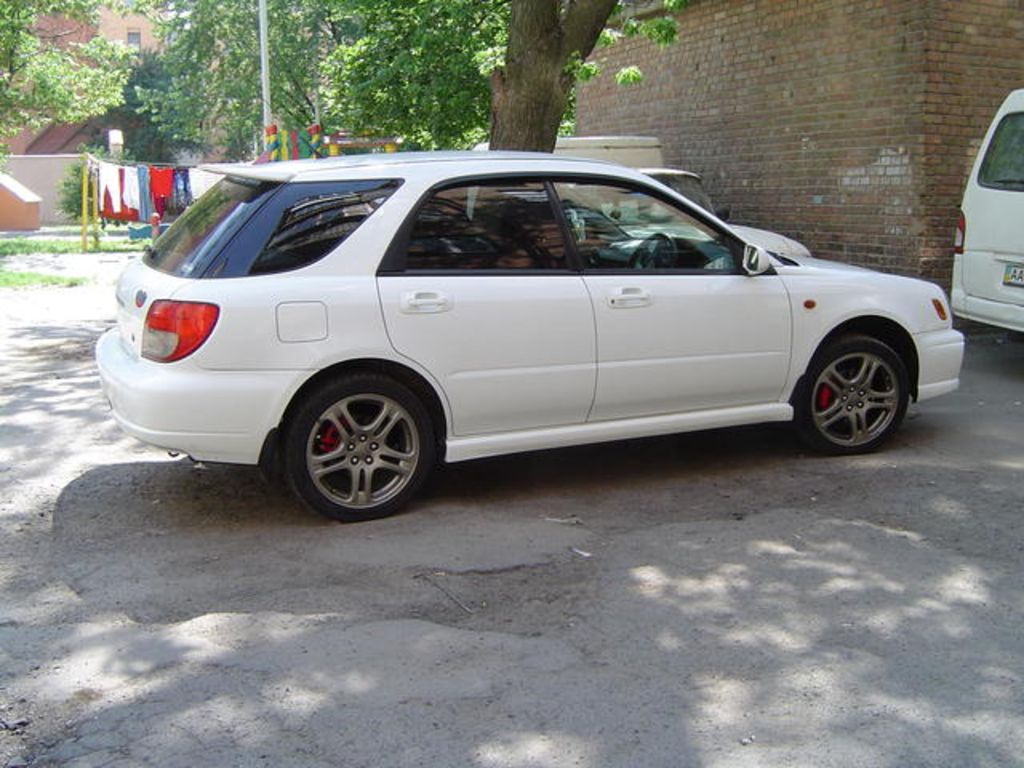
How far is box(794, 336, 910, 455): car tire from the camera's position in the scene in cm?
619

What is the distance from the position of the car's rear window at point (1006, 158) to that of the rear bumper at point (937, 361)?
7.70 ft

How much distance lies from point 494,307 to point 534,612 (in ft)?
5.37

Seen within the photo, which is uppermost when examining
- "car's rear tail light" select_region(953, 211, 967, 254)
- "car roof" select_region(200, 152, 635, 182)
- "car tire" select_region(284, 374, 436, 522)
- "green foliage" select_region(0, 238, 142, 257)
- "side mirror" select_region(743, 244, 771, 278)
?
"car roof" select_region(200, 152, 635, 182)

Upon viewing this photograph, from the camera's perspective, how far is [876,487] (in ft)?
19.1

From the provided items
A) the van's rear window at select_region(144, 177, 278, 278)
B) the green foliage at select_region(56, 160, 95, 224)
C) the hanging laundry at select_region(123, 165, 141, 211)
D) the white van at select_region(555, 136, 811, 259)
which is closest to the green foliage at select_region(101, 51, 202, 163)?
the green foliage at select_region(56, 160, 95, 224)

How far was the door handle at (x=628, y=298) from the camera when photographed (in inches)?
220

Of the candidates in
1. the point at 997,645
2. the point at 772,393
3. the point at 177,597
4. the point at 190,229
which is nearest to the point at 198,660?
the point at 177,597

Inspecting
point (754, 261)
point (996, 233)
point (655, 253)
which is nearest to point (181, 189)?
point (996, 233)

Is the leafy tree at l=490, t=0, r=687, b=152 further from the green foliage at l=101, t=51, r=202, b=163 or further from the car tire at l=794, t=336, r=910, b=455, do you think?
the green foliage at l=101, t=51, r=202, b=163

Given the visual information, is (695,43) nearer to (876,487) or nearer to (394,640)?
(876,487)

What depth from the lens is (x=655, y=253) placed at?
19.2 ft

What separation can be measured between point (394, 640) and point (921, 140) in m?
7.90

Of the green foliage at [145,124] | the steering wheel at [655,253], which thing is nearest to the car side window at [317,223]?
the steering wheel at [655,253]

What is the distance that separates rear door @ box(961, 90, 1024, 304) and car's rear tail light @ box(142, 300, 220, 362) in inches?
236
